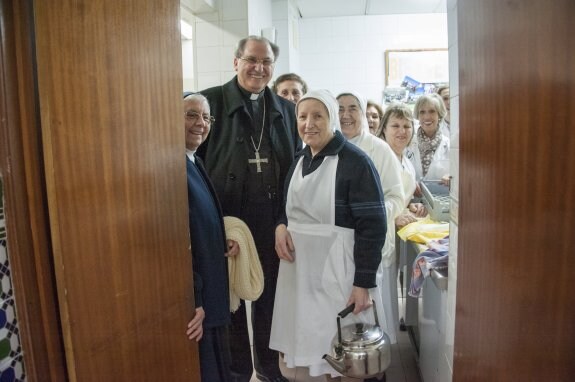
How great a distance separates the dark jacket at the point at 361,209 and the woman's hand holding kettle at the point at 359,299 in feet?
0.08

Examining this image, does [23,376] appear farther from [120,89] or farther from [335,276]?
[335,276]

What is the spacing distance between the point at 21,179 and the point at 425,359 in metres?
1.93

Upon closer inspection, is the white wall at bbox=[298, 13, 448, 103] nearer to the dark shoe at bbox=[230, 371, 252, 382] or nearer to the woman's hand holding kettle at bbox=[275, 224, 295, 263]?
the woman's hand holding kettle at bbox=[275, 224, 295, 263]

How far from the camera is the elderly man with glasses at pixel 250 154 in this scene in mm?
2125

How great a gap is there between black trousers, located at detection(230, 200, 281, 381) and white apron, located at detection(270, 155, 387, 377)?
223 mm

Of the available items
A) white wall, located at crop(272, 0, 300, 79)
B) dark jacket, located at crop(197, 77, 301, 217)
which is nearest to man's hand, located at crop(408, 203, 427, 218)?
dark jacket, located at crop(197, 77, 301, 217)

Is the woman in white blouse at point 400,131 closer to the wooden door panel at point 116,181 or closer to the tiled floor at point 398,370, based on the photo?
the tiled floor at point 398,370

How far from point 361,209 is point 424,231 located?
0.48 metres

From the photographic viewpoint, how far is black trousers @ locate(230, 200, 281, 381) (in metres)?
2.17

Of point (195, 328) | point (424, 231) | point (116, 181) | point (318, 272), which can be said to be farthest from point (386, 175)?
point (116, 181)

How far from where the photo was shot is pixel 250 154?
7.07 ft

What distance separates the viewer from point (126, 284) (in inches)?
39.9

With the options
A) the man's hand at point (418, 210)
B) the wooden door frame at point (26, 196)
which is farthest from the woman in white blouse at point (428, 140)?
the wooden door frame at point (26, 196)

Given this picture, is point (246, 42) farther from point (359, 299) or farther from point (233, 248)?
point (359, 299)
